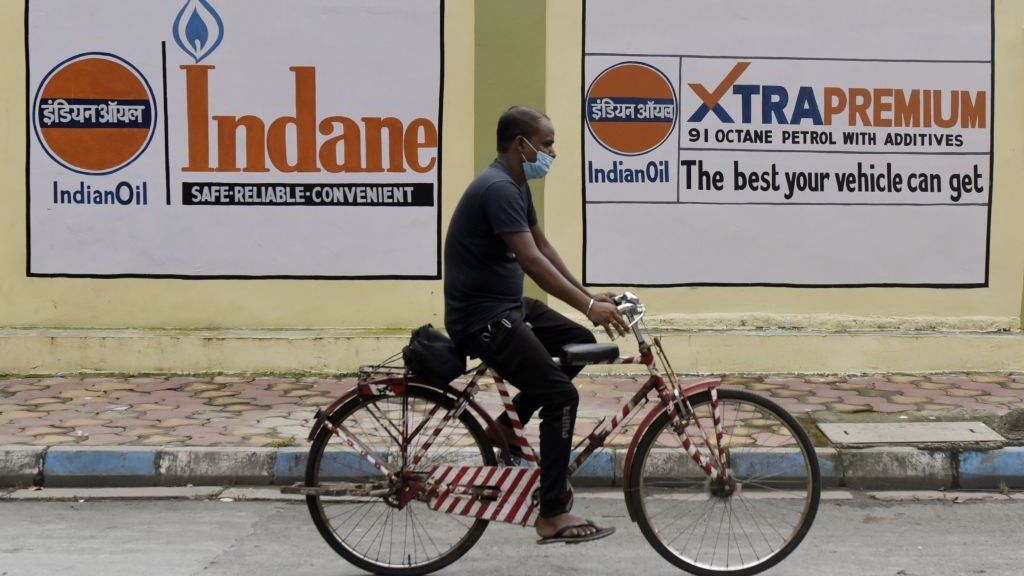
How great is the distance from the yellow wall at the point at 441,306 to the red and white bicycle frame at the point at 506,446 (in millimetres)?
4472

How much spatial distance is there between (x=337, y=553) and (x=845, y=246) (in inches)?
227

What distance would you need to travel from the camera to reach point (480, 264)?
467cm

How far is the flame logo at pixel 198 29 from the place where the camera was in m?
9.16

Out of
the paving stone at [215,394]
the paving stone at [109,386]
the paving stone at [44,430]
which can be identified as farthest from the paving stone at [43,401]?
the paving stone at [215,394]

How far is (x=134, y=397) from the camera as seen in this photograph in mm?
8273

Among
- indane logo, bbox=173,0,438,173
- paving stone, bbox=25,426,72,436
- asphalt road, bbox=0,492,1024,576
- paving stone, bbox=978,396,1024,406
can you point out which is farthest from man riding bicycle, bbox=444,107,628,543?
indane logo, bbox=173,0,438,173

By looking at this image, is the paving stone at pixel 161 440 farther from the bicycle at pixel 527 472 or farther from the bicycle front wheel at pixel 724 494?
the bicycle front wheel at pixel 724 494

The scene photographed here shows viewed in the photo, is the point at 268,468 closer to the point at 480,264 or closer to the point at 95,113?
the point at 480,264

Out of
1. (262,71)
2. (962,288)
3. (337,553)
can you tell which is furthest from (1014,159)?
(337,553)

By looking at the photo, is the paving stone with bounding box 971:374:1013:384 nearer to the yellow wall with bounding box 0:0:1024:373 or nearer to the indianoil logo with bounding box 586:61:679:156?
the yellow wall with bounding box 0:0:1024:373

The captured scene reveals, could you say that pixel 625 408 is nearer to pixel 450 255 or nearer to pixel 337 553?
pixel 450 255

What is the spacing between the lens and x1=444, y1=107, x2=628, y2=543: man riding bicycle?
4543 mm

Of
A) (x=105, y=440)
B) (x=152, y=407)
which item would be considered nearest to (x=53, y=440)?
(x=105, y=440)

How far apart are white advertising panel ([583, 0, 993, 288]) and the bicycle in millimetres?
4657
